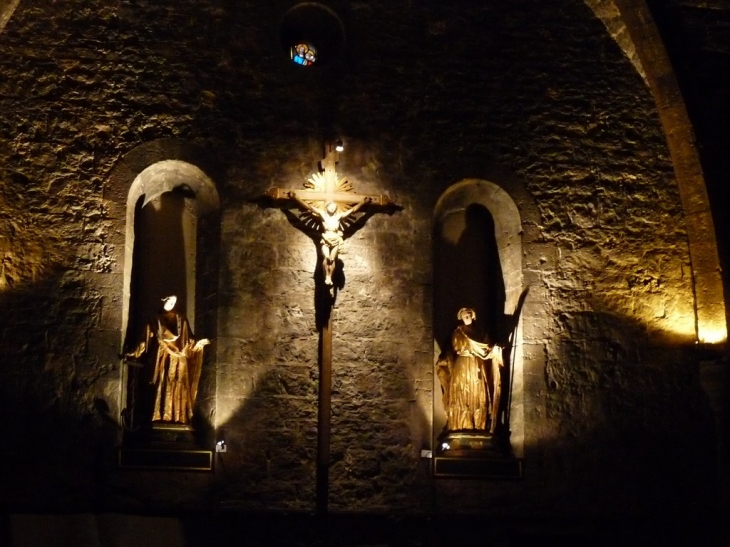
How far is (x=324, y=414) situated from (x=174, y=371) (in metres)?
1.36

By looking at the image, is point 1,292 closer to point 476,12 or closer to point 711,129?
point 476,12

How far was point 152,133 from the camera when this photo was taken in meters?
11.5

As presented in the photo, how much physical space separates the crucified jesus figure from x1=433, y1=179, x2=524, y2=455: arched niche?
3.11 ft

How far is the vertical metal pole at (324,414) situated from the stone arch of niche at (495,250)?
1.02 meters

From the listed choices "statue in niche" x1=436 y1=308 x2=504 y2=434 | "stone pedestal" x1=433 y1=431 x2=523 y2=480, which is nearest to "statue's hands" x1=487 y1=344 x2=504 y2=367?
"statue in niche" x1=436 y1=308 x2=504 y2=434

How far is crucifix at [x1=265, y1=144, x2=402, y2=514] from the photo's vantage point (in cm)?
1104

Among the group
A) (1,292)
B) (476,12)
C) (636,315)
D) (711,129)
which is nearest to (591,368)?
(636,315)

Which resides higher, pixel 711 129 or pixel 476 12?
pixel 476 12

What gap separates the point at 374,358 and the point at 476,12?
3466 mm

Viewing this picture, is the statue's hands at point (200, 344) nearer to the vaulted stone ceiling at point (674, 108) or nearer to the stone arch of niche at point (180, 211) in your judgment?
the stone arch of niche at point (180, 211)

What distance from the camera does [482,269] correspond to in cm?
1202

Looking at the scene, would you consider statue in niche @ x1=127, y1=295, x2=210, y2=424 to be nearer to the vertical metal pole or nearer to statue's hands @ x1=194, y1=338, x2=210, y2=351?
statue's hands @ x1=194, y1=338, x2=210, y2=351

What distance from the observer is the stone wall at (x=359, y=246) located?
10906 millimetres

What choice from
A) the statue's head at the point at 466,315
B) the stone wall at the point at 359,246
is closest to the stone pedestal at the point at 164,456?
the stone wall at the point at 359,246
